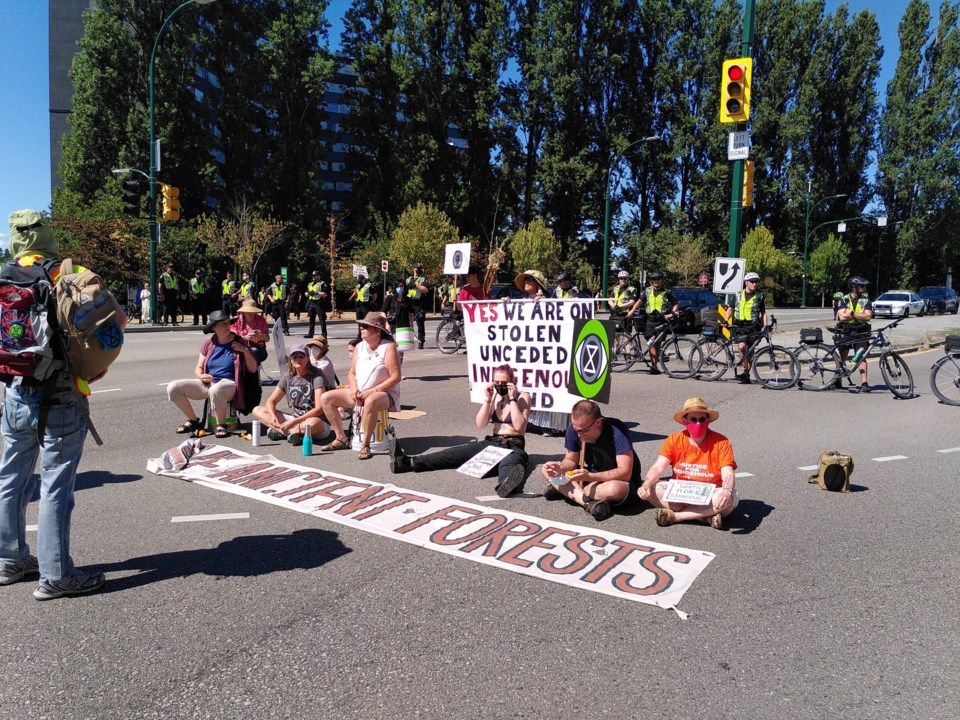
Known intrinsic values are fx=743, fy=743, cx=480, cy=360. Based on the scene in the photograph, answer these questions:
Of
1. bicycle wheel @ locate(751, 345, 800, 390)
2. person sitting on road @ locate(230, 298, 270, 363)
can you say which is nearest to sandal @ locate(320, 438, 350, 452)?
person sitting on road @ locate(230, 298, 270, 363)

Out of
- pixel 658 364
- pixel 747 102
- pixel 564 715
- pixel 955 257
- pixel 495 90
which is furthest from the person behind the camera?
pixel 955 257

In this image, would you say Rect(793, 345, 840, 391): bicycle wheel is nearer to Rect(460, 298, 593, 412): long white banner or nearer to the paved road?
Rect(460, 298, 593, 412): long white banner

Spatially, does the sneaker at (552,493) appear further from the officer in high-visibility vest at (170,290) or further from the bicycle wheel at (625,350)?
the officer in high-visibility vest at (170,290)

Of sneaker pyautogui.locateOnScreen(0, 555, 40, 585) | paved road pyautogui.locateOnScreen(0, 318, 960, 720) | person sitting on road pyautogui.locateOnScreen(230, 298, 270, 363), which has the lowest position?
paved road pyautogui.locateOnScreen(0, 318, 960, 720)

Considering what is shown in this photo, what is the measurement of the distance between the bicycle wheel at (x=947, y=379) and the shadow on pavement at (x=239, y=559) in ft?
32.0

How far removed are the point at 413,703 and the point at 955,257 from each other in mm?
77151

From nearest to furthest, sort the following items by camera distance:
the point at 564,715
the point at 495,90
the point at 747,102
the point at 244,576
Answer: the point at 564,715, the point at 244,576, the point at 747,102, the point at 495,90

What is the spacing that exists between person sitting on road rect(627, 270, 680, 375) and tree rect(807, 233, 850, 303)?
51661 millimetres

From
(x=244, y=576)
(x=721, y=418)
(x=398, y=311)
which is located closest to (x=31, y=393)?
(x=244, y=576)

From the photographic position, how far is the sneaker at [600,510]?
5184 millimetres

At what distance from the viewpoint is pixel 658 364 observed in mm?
14406

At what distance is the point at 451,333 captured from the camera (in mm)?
18016

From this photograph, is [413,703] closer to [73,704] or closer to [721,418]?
[73,704]

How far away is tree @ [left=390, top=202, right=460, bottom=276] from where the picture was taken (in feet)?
137
